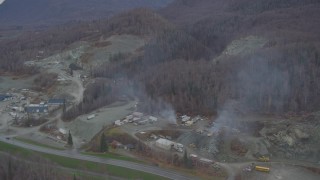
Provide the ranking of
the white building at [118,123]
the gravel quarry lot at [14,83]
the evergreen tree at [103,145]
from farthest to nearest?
1. the gravel quarry lot at [14,83]
2. the white building at [118,123]
3. the evergreen tree at [103,145]

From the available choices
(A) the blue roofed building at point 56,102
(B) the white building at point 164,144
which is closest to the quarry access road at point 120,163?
(B) the white building at point 164,144

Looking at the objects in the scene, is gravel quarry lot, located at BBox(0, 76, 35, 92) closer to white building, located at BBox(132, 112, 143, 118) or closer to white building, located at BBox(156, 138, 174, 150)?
white building, located at BBox(132, 112, 143, 118)

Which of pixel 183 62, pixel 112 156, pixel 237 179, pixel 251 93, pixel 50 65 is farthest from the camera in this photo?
pixel 50 65

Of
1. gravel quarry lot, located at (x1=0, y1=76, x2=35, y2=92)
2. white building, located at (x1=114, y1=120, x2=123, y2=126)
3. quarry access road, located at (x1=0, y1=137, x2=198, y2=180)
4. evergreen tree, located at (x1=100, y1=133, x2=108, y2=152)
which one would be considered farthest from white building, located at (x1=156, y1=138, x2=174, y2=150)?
gravel quarry lot, located at (x1=0, y1=76, x2=35, y2=92)

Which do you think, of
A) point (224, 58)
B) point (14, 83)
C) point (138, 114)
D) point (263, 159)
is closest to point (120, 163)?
point (138, 114)

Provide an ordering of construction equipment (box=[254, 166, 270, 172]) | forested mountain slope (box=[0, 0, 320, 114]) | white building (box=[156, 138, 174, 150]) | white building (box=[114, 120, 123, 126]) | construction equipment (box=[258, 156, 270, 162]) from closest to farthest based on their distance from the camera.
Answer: construction equipment (box=[254, 166, 270, 172])
construction equipment (box=[258, 156, 270, 162])
white building (box=[156, 138, 174, 150])
white building (box=[114, 120, 123, 126])
forested mountain slope (box=[0, 0, 320, 114])

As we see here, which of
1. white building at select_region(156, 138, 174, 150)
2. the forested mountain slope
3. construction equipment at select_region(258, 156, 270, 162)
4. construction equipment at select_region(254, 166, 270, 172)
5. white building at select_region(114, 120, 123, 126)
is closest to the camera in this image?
construction equipment at select_region(254, 166, 270, 172)

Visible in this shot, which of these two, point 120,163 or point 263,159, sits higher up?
point 263,159

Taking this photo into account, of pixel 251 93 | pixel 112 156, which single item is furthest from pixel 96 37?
pixel 112 156

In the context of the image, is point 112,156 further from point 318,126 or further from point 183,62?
point 183,62

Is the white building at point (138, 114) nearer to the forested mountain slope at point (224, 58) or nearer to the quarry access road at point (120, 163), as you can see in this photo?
the forested mountain slope at point (224, 58)

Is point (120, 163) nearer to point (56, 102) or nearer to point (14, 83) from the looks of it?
point (56, 102)
